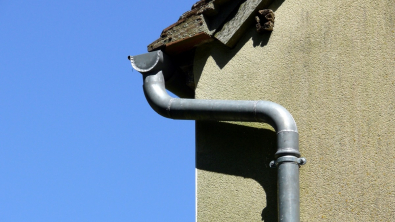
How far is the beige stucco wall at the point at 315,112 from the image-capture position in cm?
475

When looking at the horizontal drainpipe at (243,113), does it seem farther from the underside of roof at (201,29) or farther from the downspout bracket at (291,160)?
the underside of roof at (201,29)

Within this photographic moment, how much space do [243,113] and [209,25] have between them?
1053mm

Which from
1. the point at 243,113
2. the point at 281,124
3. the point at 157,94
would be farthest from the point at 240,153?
the point at 157,94

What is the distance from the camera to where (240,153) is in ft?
17.5

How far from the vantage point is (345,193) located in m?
4.71

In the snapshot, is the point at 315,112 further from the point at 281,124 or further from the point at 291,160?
the point at 291,160

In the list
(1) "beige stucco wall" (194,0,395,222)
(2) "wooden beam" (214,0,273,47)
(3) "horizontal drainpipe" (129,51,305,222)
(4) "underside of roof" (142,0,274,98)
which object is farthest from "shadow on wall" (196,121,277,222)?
(2) "wooden beam" (214,0,273,47)

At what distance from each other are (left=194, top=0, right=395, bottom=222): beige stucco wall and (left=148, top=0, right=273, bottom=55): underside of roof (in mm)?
127

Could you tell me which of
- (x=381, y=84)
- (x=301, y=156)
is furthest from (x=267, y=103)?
(x=381, y=84)

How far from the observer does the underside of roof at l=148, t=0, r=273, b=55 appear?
5680 mm

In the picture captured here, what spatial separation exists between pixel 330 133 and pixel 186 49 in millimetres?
1655

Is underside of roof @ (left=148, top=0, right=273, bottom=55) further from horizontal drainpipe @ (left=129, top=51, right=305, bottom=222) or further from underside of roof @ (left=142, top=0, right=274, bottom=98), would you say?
horizontal drainpipe @ (left=129, top=51, right=305, bottom=222)

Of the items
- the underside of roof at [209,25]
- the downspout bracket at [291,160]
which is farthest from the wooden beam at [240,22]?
the downspout bracket at [291,160]

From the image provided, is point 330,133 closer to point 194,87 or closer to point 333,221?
point 333,221
